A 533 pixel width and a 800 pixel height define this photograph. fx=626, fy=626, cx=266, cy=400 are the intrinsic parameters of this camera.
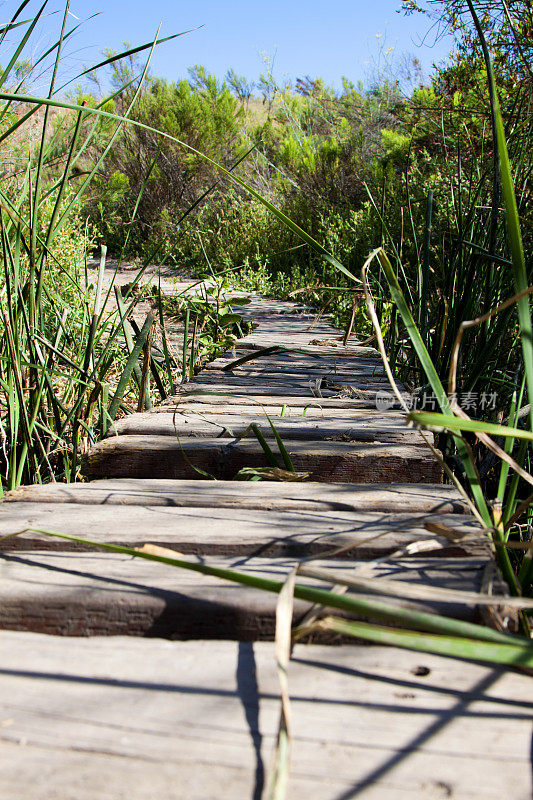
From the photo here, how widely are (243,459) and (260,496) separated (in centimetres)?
36

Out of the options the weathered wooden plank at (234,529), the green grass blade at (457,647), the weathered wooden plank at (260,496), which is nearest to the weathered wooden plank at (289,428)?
the weathered wooden plank at (260,496)

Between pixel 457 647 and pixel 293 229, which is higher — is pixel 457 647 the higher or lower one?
the lower one

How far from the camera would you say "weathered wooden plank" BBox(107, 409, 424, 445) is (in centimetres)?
174

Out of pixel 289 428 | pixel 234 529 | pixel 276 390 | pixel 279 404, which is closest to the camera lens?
pixel 234 529

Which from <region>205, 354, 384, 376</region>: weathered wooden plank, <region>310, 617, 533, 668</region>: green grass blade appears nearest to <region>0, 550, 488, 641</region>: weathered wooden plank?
<region>310, 617, 533, 668</region>: green grass blade

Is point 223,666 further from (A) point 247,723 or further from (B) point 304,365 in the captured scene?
(B) point 304,365

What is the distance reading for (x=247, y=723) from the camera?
2.12 ft

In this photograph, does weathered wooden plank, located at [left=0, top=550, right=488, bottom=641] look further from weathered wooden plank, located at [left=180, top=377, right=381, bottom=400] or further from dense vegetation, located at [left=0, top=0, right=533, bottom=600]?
weathered wooden plank, located at [left=180, top=377, right=381, bottom=400]

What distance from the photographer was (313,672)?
731 millimetres

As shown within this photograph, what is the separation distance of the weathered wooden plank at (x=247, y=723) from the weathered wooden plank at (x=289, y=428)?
0.97 meters

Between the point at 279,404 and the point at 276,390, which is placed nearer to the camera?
the point at 279,404

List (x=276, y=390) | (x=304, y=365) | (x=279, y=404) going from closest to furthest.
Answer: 1. (x=279, y=404)
2. (x=276, y=390)
3. (x=304, y=365)

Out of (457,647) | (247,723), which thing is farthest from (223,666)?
(457,647)

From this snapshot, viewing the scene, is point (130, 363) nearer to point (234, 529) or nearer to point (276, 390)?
point (234, 529)
